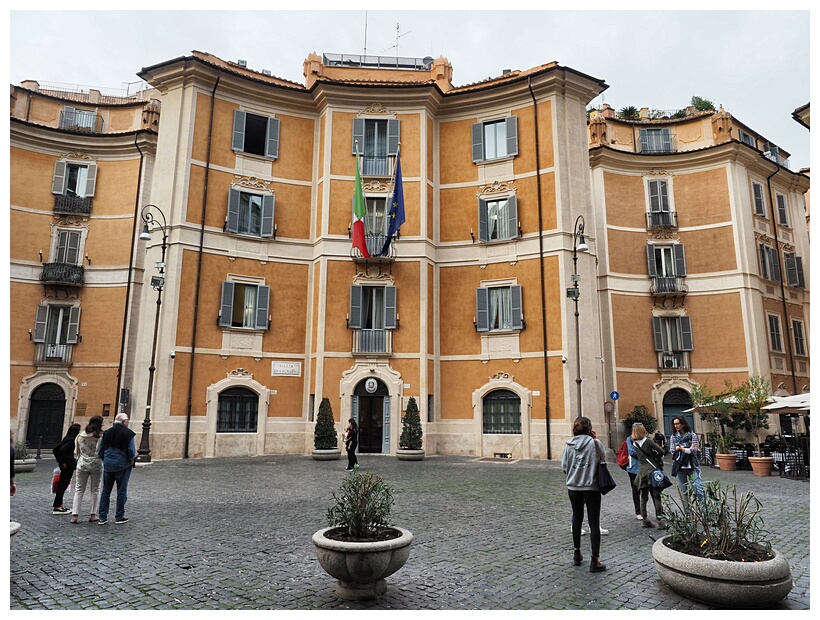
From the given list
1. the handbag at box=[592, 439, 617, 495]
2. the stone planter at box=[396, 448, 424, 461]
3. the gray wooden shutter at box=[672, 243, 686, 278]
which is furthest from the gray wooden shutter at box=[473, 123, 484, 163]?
the handbag at box=[592, 439, 617, 495]

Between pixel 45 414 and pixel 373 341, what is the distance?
581 inches

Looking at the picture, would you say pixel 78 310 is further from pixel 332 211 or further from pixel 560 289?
pixel 560 289

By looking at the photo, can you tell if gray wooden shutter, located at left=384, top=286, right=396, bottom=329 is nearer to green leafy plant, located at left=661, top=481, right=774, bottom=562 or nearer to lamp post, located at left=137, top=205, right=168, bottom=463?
lamp post, located at left=137, top=205, right=168, bottom=463

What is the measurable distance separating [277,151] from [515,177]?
9.75 meters

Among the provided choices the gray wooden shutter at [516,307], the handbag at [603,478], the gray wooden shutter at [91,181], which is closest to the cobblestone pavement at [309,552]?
the handbag at [603,478]

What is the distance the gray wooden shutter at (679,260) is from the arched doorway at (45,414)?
2824 centimetres

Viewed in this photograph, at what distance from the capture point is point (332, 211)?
22953 mm

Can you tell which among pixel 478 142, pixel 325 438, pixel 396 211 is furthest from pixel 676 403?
pixel 325 438


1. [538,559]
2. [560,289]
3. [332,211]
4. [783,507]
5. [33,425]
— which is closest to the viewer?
[538,559]

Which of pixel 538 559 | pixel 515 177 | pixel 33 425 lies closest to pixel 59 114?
pixel 33 425

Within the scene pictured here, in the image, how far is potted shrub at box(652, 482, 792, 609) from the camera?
16.0 ft

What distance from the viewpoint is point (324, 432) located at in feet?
65.5

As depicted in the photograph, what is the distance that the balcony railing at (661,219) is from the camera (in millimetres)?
27797

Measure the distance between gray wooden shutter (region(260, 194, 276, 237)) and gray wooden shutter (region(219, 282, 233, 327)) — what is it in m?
2.54
